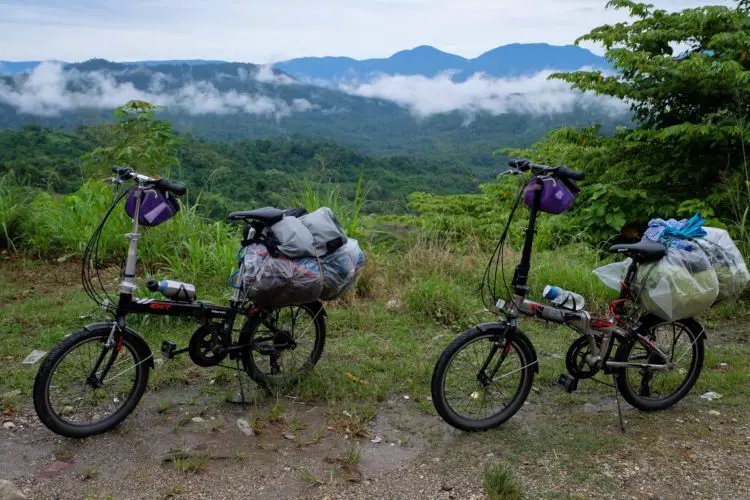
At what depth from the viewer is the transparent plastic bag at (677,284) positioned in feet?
12.3

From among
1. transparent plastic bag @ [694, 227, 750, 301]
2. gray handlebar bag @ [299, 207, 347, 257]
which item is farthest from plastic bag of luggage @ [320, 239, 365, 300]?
transparent plastic bag @ [694, 227, 750, 301]

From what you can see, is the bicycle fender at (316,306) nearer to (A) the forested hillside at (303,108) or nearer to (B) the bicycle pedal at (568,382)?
(B) the bicycle pedal at (568,382)

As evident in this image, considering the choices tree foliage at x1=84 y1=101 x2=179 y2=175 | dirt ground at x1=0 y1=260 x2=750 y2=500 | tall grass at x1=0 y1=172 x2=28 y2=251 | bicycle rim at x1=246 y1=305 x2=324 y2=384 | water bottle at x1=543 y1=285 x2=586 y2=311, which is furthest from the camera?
tree foliage at x1=84 y1=101 x2=179 y2=175

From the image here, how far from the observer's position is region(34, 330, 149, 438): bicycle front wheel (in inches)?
135

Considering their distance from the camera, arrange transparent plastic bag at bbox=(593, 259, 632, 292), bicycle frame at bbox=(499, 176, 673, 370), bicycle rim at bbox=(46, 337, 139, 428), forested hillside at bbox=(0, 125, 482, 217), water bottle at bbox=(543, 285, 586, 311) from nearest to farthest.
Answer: bicycle rim at bbox=(46, 337, 139, 428), bicycle frame at bbox=(499, 176, 673, 370), water bottle at bbox=(543, 285, 586, 311), transparent plastic bag at bbox=(593, 259, 632, 292), forested hillside at bbox=(0, 125, 482, 217)

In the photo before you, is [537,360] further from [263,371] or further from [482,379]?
[263,371]

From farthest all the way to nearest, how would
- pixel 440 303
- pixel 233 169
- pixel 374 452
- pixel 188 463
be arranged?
pixel 233 169 → pixel 440 303 → pixel 374 452 → pixel 188 463

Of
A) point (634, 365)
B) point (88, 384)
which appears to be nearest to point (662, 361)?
point (634, 365)

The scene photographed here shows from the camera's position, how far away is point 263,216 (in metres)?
3.78

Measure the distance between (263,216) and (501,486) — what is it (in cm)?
203

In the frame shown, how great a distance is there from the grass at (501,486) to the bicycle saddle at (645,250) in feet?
5.01

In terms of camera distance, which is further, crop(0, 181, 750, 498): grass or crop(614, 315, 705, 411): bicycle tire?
crop(614, 315, 705, 411): bicycle tire

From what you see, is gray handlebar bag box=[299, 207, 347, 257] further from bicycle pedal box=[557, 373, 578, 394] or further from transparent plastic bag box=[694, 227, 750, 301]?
transparent plastic bag box=[694, 227, 750, 301]

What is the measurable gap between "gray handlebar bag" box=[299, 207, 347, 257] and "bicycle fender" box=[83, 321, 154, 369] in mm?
1187
